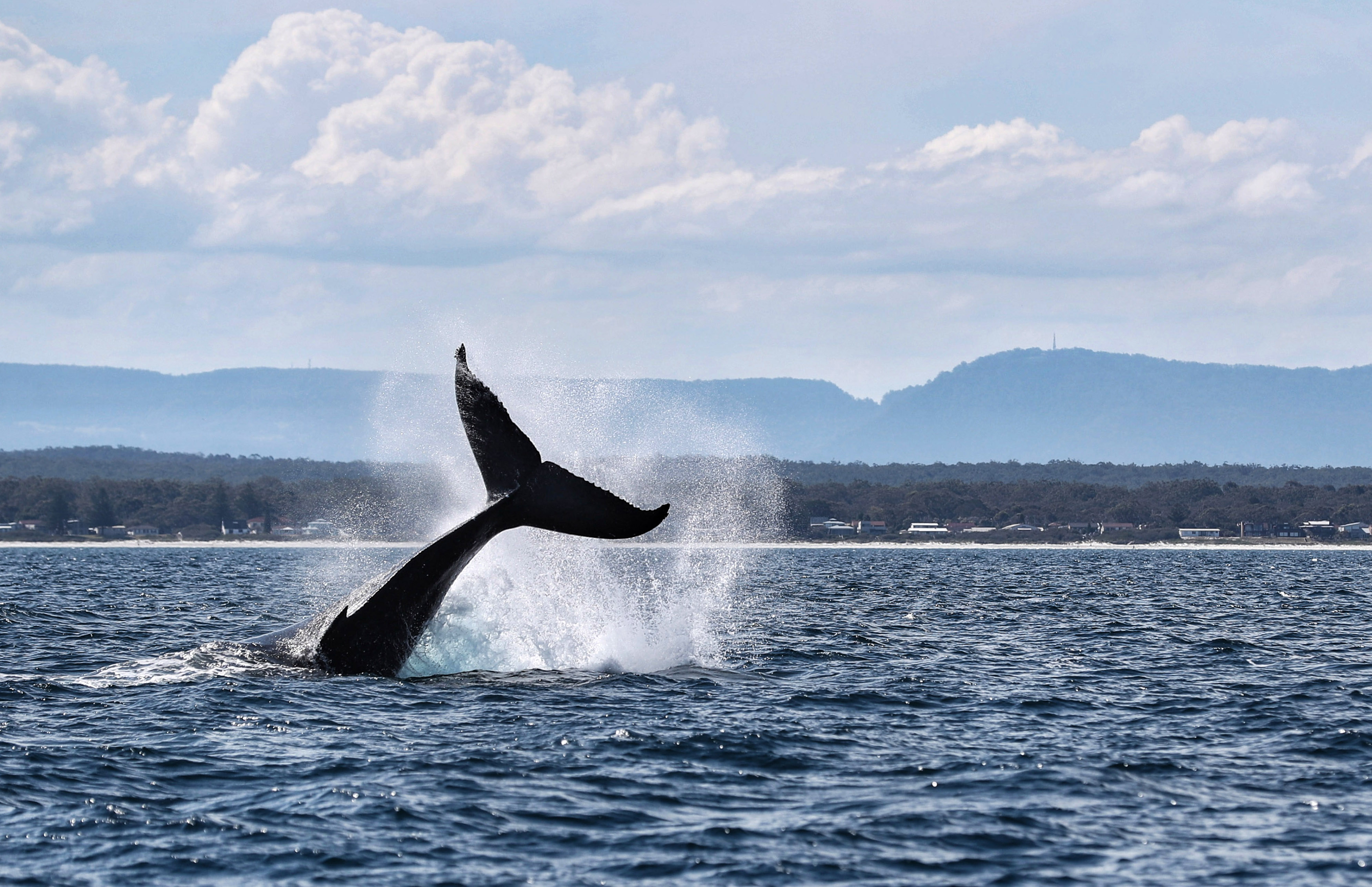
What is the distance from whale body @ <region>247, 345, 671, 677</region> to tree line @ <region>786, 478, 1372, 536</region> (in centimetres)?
14618

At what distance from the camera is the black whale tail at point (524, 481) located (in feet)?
57.9

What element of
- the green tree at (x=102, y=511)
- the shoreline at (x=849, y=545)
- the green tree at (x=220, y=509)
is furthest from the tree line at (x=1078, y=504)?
the green tree at (x=102, y=511)

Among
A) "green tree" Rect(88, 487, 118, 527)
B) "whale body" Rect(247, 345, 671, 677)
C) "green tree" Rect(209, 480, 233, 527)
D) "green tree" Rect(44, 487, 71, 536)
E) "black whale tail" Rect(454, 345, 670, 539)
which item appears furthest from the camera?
"green tree" Rect(209, 480, 233, 527)

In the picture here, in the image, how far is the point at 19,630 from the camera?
95.3ft

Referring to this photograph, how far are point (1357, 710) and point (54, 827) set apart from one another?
15406 mm

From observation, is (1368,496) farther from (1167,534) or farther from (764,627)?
(764,627)

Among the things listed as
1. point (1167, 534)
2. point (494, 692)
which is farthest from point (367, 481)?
point (494, 692)

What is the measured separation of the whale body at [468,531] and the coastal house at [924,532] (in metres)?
149

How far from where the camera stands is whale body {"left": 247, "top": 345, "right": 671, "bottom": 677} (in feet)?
58.7

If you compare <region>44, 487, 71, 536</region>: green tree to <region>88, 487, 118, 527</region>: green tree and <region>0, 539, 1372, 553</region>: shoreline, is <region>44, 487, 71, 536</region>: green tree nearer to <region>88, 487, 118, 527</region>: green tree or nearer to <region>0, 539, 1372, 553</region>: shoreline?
<region>88, 487, 118, 527</region>: green tree

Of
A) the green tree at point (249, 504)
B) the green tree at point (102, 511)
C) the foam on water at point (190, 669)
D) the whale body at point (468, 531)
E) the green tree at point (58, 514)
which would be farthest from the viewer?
the green tree at point (249, 504)

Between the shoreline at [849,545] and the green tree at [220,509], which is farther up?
the green tree at [220,509]

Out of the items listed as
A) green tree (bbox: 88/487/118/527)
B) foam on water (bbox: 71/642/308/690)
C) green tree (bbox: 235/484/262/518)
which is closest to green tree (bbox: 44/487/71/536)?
green tree (bbox: 88/487/118/527)

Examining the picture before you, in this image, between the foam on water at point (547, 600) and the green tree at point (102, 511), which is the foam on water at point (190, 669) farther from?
the green tree at point (102, 511)
